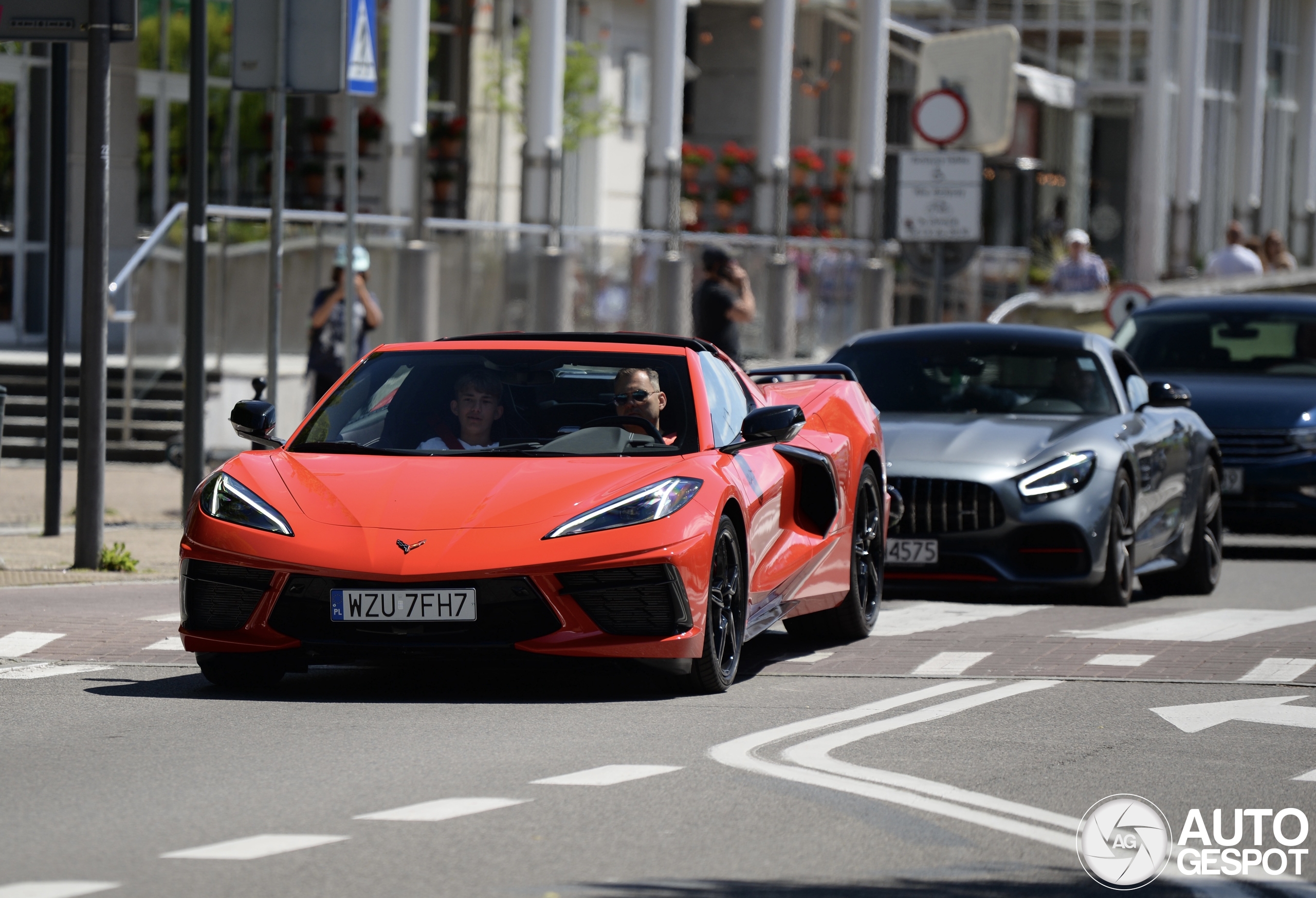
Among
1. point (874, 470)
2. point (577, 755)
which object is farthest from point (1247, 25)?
point (577, 755)

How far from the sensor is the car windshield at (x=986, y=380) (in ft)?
45.2

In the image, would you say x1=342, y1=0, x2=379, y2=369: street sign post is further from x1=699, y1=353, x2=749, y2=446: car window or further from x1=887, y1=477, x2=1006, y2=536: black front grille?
x1=699, y1=353, x2=749, y2=446: car window

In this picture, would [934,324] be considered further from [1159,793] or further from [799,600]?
[1159,793]

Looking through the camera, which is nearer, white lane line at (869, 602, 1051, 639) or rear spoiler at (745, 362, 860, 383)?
white lane line at (869, 602, 1051, 639)

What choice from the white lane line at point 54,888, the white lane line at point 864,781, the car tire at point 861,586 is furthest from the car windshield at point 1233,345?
the white lane line at point 54,888

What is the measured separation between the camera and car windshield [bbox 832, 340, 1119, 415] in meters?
13.8

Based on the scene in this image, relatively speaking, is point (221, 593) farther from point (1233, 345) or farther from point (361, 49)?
point (1233, 345)

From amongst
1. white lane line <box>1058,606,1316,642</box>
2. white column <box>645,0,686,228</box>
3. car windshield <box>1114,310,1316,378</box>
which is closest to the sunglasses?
white lane line <box>1058,606,1316,642</box>

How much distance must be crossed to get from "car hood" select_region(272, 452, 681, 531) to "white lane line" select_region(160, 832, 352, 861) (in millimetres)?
2510

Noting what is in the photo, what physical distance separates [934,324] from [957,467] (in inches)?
94.2

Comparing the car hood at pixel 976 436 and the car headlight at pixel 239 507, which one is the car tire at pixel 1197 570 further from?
the car headlight at pixel 239 507

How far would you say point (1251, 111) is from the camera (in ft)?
171

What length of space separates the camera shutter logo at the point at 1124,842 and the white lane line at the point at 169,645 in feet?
15.2

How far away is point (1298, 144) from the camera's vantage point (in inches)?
2181
